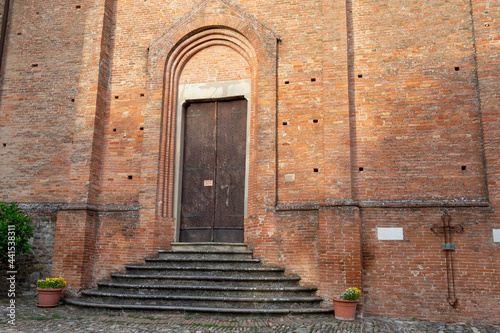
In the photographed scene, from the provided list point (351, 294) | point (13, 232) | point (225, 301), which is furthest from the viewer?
point (13, 232)

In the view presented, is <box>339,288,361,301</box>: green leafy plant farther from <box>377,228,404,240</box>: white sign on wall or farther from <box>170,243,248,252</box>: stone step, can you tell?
<box>170,243,248,252</box>: stone step

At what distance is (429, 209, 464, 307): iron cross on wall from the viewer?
24.8 ft

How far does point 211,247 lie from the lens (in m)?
9.20

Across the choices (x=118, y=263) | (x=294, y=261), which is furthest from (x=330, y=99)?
(x=118, y=263)

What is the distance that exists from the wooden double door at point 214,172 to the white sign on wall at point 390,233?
3011 millimetres

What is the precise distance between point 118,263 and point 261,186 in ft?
11.5

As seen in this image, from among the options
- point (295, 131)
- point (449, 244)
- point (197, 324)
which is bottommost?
point (197, 324)

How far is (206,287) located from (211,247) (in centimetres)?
133

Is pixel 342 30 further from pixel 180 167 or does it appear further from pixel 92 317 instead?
pixel 92 317

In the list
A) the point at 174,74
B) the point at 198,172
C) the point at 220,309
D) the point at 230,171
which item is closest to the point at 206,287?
the point at 220,309

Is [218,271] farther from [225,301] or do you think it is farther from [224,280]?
[225,301]

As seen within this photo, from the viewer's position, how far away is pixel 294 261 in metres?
8.52

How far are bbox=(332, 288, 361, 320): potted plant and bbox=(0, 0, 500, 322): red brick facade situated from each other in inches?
18.8

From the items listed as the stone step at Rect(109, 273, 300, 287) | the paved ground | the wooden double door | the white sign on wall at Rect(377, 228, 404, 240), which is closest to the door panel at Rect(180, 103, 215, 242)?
the wooden double door
